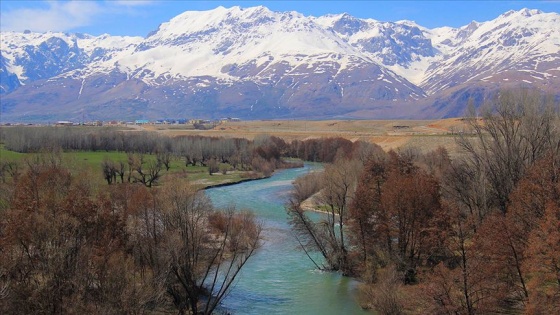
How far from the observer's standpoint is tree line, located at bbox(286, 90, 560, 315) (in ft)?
95.9

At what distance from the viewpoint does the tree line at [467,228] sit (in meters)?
29.2

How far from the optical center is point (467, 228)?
38125 millimetres

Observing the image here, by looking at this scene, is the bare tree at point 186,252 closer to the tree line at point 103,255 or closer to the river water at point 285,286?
the tree line at point 103,255

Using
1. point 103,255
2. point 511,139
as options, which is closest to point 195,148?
point 511,139

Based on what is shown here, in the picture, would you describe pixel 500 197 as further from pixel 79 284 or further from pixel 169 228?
pixel 79 284

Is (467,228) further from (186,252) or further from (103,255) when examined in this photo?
(103,255)

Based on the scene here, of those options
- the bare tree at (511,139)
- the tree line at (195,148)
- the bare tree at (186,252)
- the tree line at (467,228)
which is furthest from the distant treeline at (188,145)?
the bare tree at (186,252)

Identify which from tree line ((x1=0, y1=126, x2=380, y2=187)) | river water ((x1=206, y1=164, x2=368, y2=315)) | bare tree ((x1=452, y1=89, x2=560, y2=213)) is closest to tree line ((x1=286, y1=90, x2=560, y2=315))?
bare tree ((x1=452, y1=89, x2=560, y2=213))

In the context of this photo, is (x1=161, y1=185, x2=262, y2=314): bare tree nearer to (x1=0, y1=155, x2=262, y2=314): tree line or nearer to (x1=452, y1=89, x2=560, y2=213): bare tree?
(x1=0, y1=155, x2=262, y2=314): tree line

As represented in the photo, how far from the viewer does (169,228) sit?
3297cm

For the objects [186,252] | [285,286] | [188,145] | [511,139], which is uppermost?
[511,139]

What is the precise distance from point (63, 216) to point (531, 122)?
36.1 m

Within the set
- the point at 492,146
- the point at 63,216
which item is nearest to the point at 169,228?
the point at 63,216

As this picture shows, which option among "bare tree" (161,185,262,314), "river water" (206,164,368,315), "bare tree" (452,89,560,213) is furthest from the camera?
"bare tree" (452,89,560,213)
